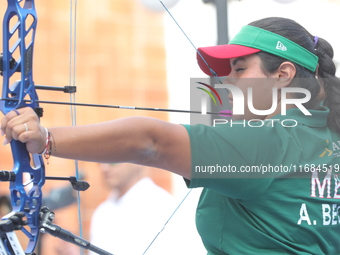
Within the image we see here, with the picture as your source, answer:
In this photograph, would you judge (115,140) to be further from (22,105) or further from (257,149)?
(22,105)

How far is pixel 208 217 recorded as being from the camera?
1.13m

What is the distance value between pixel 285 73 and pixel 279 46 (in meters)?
0.07

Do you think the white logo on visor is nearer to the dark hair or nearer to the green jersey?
the dark hair

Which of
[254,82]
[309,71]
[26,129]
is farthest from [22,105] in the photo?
[309,71]

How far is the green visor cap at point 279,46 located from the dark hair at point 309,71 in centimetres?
2

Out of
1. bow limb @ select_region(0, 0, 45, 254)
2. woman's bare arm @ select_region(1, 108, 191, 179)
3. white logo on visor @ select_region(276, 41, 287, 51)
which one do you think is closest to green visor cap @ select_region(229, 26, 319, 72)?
white logo on visor @ select_region(276, 41, 287, 51)

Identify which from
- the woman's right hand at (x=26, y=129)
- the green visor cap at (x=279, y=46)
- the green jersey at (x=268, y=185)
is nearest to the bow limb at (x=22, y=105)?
the woman's right hand at (x=26, y=129)

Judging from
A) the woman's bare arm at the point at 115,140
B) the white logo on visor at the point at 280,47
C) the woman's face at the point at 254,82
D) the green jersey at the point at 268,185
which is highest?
the white logo on visor at the point at 280,47

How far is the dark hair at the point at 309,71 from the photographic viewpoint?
4.11 ft

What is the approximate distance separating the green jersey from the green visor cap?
16 centimetres

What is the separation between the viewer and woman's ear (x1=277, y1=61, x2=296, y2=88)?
124cm

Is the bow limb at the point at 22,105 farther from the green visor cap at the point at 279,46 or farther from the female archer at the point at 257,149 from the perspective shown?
the green visor cap at the point at 279,46

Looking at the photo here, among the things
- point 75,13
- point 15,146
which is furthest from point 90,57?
point 15,146

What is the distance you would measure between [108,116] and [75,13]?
0.52m
